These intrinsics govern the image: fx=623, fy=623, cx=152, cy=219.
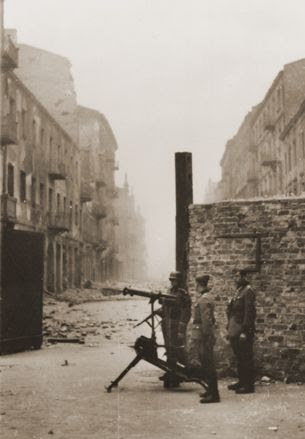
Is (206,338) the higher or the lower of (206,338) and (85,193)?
the lower

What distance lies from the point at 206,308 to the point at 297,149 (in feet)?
85.5

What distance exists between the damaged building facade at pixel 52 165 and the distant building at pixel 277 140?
12.0 metres

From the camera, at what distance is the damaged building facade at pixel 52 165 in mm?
25531

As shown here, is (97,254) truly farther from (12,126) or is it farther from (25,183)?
(12,126)

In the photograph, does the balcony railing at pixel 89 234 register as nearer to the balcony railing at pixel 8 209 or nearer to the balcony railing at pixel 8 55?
the balcony railing at pixel 8 209

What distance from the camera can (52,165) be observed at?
107 feet

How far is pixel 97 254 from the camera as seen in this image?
160 feet

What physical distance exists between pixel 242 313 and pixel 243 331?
251 millimetres

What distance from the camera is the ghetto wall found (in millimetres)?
9328

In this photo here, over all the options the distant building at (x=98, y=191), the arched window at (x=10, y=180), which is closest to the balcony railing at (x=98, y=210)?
the distant building at (x=98, y=191)

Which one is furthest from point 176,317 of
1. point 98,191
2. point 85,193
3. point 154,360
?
point 98,191

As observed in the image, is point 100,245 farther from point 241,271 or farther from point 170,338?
point 241,271

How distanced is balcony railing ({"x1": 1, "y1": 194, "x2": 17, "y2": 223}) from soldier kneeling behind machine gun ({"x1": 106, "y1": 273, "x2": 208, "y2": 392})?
1448 cm

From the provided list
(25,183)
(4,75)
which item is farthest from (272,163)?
(4,75)
